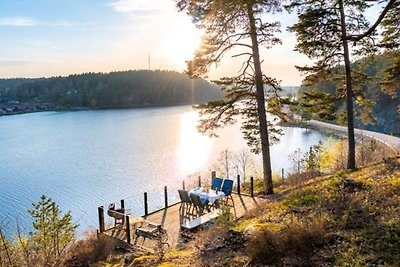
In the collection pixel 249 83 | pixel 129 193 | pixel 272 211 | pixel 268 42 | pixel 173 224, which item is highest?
pixel 268 42

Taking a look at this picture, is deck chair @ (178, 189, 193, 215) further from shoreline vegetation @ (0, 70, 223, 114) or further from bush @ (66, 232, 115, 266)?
shoreline vegetation @ (0, 70, 223, 114)

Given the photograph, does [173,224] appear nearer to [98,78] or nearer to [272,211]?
[272,211]

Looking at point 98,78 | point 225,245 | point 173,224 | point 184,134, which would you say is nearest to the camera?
point 225,245

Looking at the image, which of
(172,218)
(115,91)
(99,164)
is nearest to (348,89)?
(172,218)

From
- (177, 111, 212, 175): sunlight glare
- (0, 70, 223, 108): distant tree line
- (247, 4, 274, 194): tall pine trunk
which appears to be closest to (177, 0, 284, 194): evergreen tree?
(247, 4, 274, 194): tall pine trunk

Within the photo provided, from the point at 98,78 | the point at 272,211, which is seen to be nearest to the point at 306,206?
the point at 272,211

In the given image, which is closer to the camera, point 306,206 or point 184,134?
point 306,206

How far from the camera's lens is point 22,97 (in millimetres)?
117875

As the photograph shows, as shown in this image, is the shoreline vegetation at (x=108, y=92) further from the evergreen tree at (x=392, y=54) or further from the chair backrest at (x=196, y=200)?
the chair backrest at (x=196, y=200)

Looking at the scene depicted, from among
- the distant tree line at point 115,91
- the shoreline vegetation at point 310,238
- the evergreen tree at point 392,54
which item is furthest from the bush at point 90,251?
the distant tree line at point 115,91

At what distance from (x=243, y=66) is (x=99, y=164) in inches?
931

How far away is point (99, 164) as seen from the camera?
3231cm

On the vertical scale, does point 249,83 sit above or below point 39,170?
above

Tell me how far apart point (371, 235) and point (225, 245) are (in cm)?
211
